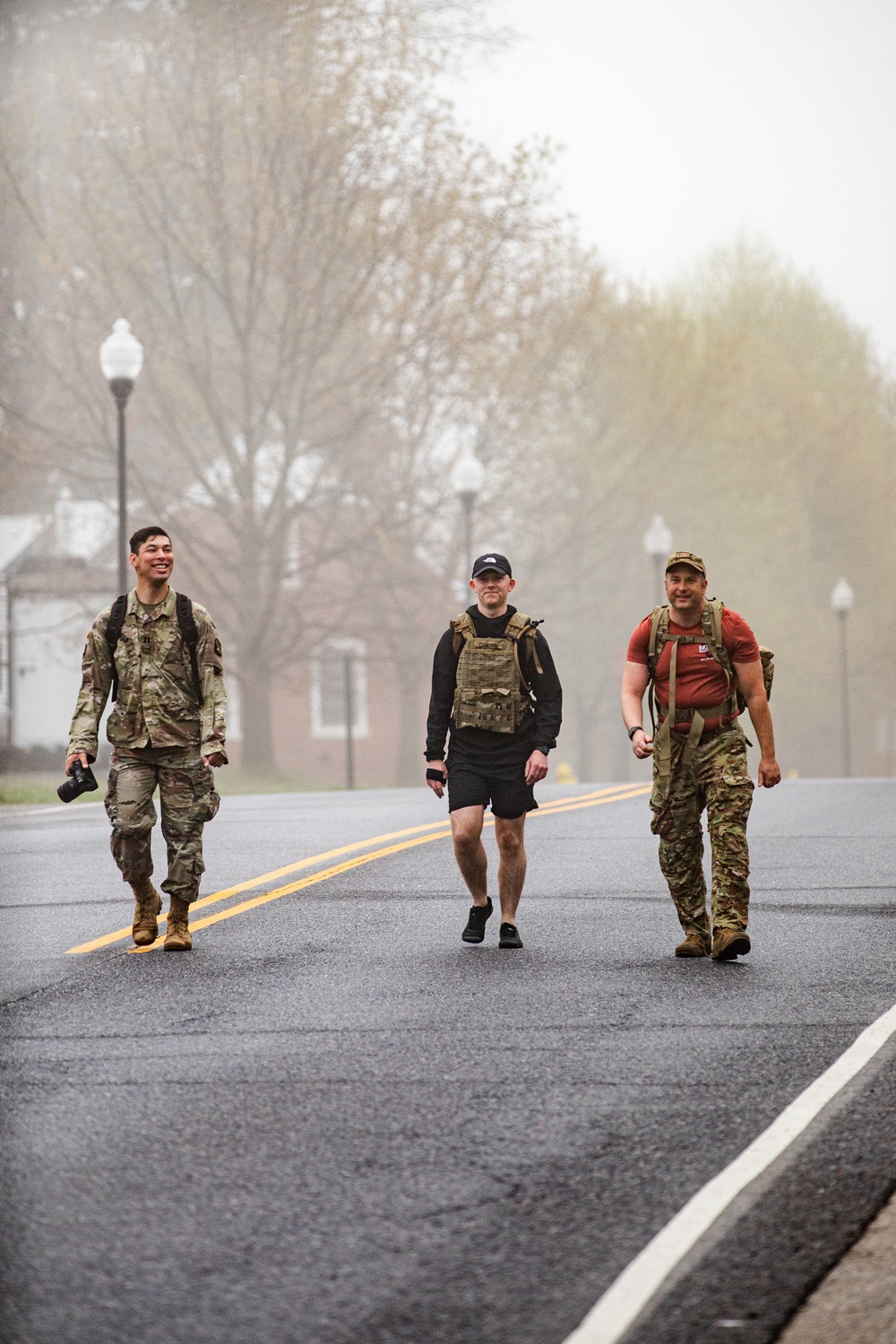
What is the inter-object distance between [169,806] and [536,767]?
1695mm

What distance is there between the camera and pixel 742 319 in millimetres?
44844

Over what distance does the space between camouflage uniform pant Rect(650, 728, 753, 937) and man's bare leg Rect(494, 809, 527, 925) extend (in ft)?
2.17

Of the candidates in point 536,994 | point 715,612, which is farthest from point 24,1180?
point 715,612

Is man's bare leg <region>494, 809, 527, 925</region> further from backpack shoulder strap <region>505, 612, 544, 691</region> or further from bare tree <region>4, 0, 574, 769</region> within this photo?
bare tree <region>4, 0, 574, 769</region>

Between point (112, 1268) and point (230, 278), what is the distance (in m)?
25.7

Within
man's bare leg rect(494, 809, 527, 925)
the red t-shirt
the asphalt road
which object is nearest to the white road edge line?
the asphalt road

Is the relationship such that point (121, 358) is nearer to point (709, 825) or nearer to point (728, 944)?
point (709, 825)

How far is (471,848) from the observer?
8305mm

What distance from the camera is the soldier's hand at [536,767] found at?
319 inches

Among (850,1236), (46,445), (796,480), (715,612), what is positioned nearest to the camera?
(850,1236)

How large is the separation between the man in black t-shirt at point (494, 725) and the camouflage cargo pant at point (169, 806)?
1102 millimetres

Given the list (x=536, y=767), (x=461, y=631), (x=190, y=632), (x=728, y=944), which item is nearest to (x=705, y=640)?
(x=536, y=767)

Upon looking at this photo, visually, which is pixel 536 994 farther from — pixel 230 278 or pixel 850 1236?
pixel 230 278

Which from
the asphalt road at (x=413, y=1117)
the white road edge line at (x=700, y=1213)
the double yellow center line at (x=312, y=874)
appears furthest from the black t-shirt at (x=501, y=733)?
the white road edge line at (x=700, y=1213)
